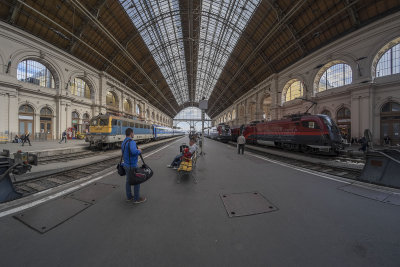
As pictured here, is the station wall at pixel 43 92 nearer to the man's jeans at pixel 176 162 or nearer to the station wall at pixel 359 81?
the man's jeans at pixel 176 162

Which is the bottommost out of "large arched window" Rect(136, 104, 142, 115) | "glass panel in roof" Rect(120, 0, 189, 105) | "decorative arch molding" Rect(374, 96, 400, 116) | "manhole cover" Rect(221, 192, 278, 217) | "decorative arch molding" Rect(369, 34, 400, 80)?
"manhole cover" Rect(221, 192, 278, 217)

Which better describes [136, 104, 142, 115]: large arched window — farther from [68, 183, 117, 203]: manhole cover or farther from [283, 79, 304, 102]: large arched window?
[68, 183, 117, 203]: manhole cover

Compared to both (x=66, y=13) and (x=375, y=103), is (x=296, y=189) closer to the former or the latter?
(x=375, y=103)

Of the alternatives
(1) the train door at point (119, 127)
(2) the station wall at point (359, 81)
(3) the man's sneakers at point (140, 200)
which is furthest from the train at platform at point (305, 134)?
(1) the train door at point (119, 127)

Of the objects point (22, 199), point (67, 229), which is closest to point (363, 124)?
point (67, 229)

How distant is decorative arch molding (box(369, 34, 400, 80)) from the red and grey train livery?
38.1 ft

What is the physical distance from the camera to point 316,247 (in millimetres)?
1853

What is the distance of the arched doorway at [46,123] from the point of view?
17906mm

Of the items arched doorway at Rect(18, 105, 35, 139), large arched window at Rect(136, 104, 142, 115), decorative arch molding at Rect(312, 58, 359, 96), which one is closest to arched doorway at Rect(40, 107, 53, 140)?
arched doorway at Rect(18, 105, 35, 139)

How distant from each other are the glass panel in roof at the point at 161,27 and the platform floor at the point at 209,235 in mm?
24837

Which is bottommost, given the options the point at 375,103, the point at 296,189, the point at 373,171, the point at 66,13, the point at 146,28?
the point at 296,189

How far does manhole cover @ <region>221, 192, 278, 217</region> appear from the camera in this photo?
108 inches

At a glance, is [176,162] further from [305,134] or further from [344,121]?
[344,121]

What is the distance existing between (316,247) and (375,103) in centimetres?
2144
